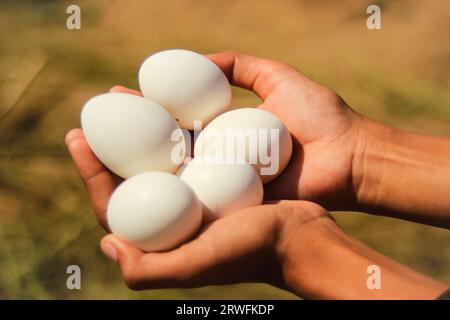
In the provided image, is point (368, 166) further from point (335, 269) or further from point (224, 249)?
point (224, 249)

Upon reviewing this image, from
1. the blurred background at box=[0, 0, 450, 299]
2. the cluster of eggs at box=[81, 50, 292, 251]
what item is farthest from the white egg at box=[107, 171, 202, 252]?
the blurred background at box=[0, 0, 450, 299]

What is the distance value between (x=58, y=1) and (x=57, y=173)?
928 millimetres

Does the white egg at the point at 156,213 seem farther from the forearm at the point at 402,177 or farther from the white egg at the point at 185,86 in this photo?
the forearm at the point at 402,177

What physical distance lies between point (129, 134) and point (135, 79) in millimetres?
1065

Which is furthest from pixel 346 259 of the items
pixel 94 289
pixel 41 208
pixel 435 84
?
pixel 435 84

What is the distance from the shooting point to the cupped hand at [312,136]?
1.38 m

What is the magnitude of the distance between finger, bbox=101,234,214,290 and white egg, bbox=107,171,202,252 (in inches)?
1.2

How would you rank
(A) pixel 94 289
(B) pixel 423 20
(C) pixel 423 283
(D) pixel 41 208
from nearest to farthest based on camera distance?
1. (C) pixel 423 283
2. (A) pixel 94 289
3. (D) pixel 41 208
4. (B) pixel 423 20

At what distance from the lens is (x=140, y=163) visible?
123 centimetres

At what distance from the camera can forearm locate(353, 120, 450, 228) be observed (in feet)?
4.55

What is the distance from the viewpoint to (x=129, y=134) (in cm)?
121

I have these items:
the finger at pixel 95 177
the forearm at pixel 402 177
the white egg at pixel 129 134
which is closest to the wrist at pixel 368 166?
the forearm at pixel 402 177

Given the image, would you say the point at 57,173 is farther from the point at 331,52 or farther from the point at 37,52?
the point at 331,52

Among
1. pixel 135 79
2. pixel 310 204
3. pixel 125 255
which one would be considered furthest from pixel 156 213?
pixel 135 79
